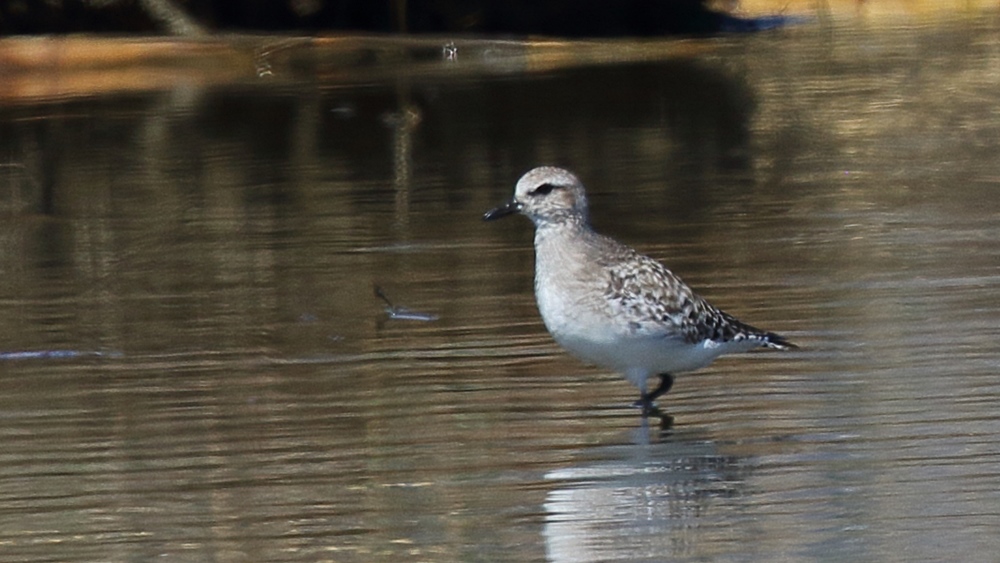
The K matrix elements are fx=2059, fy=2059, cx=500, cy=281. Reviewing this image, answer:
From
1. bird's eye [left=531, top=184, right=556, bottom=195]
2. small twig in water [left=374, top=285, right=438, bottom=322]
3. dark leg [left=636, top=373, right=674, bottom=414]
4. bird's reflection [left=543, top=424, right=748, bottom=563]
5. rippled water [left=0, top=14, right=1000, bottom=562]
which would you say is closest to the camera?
bird's reflection [left=543, top=424, right=748, bottom=563]

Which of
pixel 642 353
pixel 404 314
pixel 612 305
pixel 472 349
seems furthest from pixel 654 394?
pixel 404 314

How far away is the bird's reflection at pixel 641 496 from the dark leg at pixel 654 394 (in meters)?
0.21

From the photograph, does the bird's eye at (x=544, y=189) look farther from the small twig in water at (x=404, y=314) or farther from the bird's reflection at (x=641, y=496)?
the small twig in water at (x=404, y=314)

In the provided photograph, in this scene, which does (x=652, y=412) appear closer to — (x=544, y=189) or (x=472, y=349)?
(x=544, y=189)

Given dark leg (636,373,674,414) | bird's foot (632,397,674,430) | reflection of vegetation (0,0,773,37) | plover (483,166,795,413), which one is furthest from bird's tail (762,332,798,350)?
reflection of vegetation (0,0,773,37)

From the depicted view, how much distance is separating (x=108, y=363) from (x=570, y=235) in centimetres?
234

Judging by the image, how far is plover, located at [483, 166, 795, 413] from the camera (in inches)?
302

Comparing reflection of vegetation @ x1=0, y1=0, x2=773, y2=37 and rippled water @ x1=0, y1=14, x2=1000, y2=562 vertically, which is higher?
reflection of vegetation @ x1=0, y1=0, x2=773, y2=37

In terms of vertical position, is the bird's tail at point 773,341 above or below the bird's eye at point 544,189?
below

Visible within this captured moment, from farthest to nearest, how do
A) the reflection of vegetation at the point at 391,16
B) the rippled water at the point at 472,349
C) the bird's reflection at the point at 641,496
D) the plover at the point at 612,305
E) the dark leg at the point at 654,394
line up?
1. the reflection of vegetation at the point at 391,16
2. the dark leg at the point at 654,394
3. the plover at the point at 612,305
4. the rippled water at the point at 472,349
5. the bird's reflection at the point at 641,496

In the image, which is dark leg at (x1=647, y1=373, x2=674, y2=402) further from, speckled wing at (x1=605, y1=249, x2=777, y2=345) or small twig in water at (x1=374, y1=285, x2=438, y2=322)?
small twig in water at (x1=374, y1=285, x2=438, y2=322)

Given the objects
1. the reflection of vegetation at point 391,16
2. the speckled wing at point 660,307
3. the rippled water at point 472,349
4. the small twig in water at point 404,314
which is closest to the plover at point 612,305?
the speckled wing at point 660,307

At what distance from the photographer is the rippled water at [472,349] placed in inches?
254

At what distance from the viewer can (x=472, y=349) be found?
902cm
